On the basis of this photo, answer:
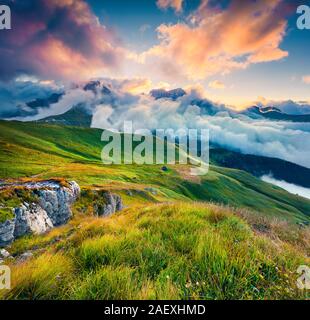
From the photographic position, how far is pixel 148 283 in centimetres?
342

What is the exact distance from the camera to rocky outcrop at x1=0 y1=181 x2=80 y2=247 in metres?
15.4

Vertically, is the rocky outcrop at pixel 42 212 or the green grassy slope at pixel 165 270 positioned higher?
the green grassy slope at pixel 165 270

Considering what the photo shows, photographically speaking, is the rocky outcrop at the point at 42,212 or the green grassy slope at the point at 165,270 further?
the rocky outcrop at the point at 42,212

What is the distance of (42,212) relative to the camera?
790 inches

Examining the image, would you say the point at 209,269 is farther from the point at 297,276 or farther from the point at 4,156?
the point at 4,156

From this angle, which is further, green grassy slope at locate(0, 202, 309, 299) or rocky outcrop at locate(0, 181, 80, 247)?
rocky outcrop at locate(0, 181, 80, 247)

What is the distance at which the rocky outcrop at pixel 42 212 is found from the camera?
50.4 feet

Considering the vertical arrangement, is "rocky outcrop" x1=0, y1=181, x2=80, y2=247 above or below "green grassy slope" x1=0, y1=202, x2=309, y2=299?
below

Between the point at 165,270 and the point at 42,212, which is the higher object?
the point at 165,270

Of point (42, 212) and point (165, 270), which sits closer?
point (165, 270)
